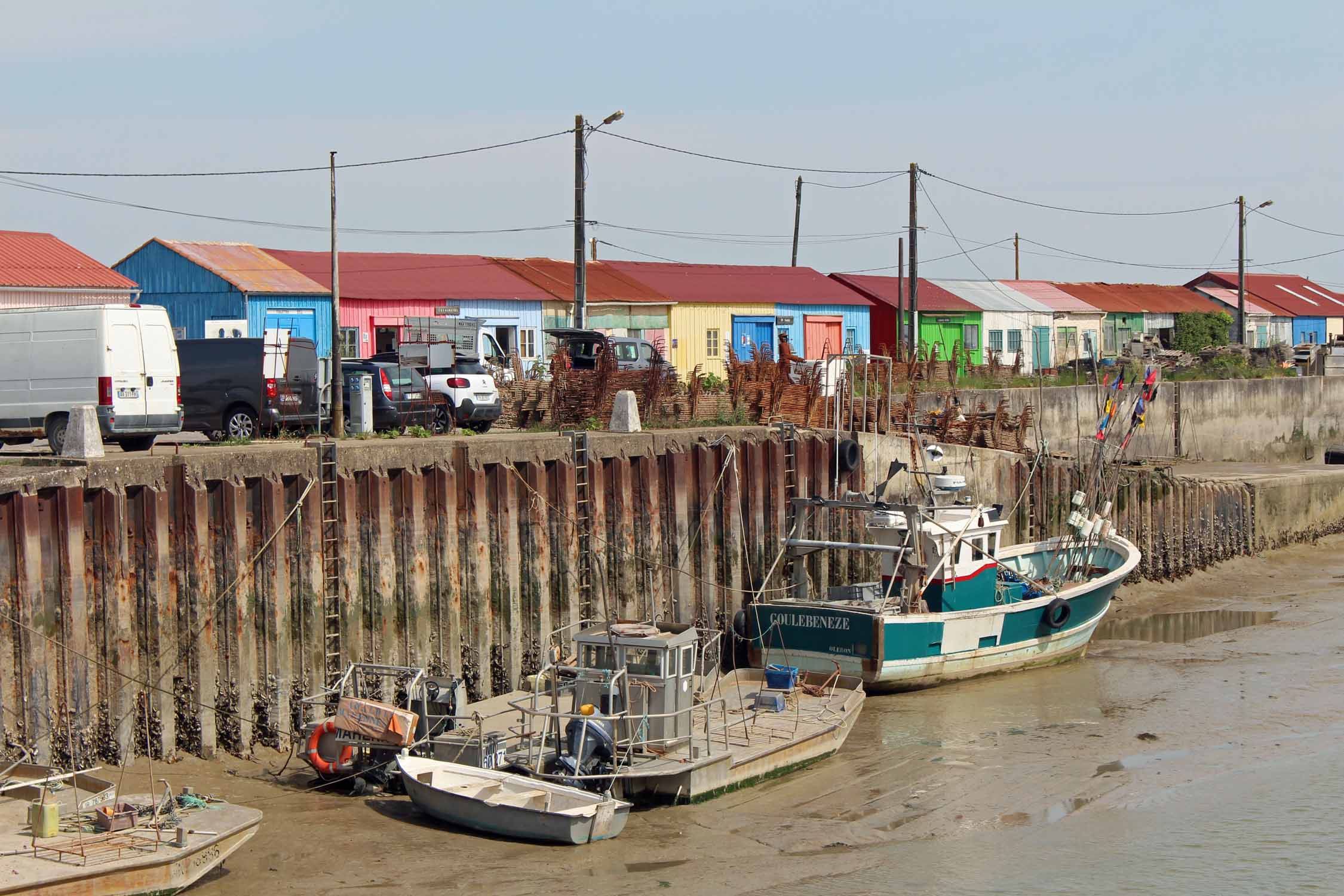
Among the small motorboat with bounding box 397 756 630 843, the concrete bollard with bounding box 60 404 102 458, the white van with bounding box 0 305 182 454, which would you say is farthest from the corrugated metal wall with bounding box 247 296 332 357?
the small motorboat with bounding box 397 756 630 843

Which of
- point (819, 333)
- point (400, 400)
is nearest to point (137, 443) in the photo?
point (400, 400)

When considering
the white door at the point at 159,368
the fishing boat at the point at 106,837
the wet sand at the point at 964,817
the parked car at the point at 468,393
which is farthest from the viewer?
the parked car at the point at 468,393

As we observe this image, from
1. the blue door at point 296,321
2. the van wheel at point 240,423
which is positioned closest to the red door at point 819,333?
the blue door at point 296,321

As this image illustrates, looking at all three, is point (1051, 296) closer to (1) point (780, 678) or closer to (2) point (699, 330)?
(2) point (699, 330)

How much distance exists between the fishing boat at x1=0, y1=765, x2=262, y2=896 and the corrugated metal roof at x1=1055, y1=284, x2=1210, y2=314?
182ft

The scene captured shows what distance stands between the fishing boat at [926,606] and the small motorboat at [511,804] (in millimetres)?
6438

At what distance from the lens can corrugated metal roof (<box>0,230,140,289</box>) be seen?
113 ft

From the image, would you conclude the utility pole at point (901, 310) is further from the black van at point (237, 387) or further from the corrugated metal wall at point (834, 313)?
the black van at point (237, 387)

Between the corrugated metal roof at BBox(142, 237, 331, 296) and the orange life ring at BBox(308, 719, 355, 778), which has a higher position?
the corrugated metal roof at BBox(142, 237, 331, 296)

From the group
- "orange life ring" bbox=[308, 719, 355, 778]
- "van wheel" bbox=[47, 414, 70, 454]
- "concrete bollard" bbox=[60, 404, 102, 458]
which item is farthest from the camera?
"van wheel" bbox=[47, 414, 70, 454]

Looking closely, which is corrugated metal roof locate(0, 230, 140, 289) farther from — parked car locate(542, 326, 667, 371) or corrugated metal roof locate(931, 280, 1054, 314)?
corrugated metal roof locate(931, 280, 1054, 314)

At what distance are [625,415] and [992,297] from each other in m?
40.2

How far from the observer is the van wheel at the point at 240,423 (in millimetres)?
22922

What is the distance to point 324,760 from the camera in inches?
585
